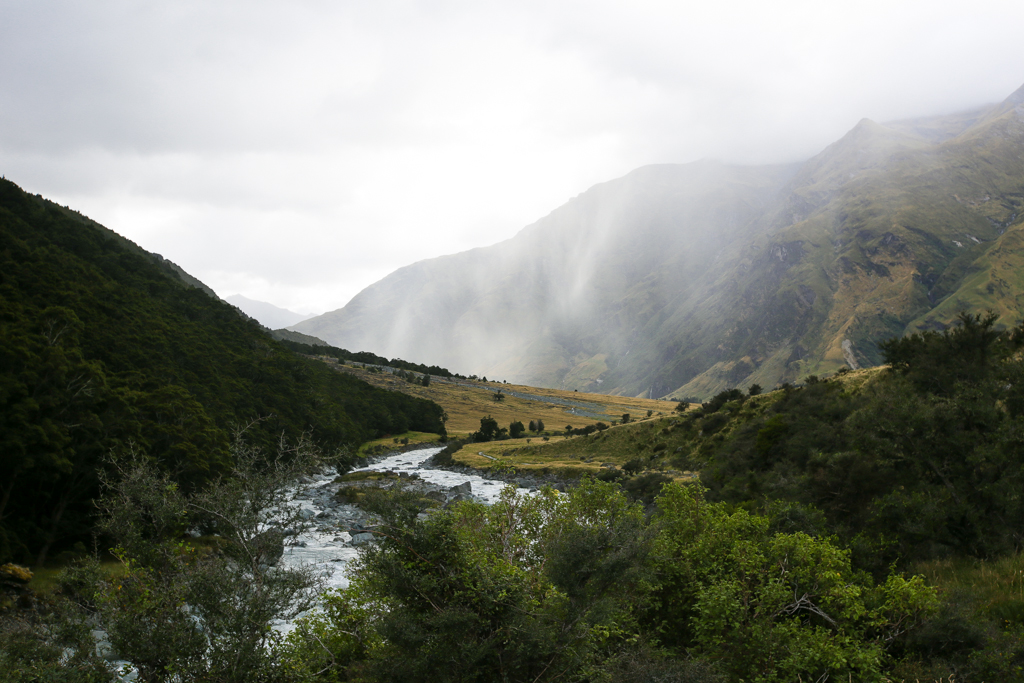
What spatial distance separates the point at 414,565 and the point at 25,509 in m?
33.6

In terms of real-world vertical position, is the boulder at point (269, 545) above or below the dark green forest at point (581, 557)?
above

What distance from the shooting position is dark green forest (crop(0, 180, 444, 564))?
2967cm

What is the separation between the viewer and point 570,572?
11617mm

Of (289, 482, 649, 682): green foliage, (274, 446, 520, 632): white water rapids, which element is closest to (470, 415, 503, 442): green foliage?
(274, 446, 520, 632): white water rapids

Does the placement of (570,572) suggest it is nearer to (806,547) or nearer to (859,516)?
(806,547)

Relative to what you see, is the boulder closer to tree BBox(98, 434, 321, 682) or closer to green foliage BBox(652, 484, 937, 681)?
tree BBox(98, 434, 321, 682)

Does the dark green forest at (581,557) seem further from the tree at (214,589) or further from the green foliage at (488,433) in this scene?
the green foliage at (488,433)

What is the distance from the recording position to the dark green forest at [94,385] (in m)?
29.7

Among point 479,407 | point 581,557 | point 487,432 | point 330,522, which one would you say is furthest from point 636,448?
point 479,407

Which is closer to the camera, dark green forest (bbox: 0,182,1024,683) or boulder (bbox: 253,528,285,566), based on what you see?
dark green forest (bbox: 0,182,1024,683)

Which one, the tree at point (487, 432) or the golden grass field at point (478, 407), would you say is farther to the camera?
the golden grass field at point (478, 407)

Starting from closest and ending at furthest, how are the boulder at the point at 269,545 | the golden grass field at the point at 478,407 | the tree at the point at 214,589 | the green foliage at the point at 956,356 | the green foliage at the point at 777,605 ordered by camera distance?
the tree at the point at 214,589 < the boulder at the point at 269,545 < the green foliage at the point at 777,605 < the green foliage at the point at 956,356 < the golden grass field at the point at 478,407

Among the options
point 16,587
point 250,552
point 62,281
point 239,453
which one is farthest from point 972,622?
point 62,281

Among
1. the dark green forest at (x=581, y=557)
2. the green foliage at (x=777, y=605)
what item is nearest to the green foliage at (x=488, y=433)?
the dark green forest at (x=581, y=557)
